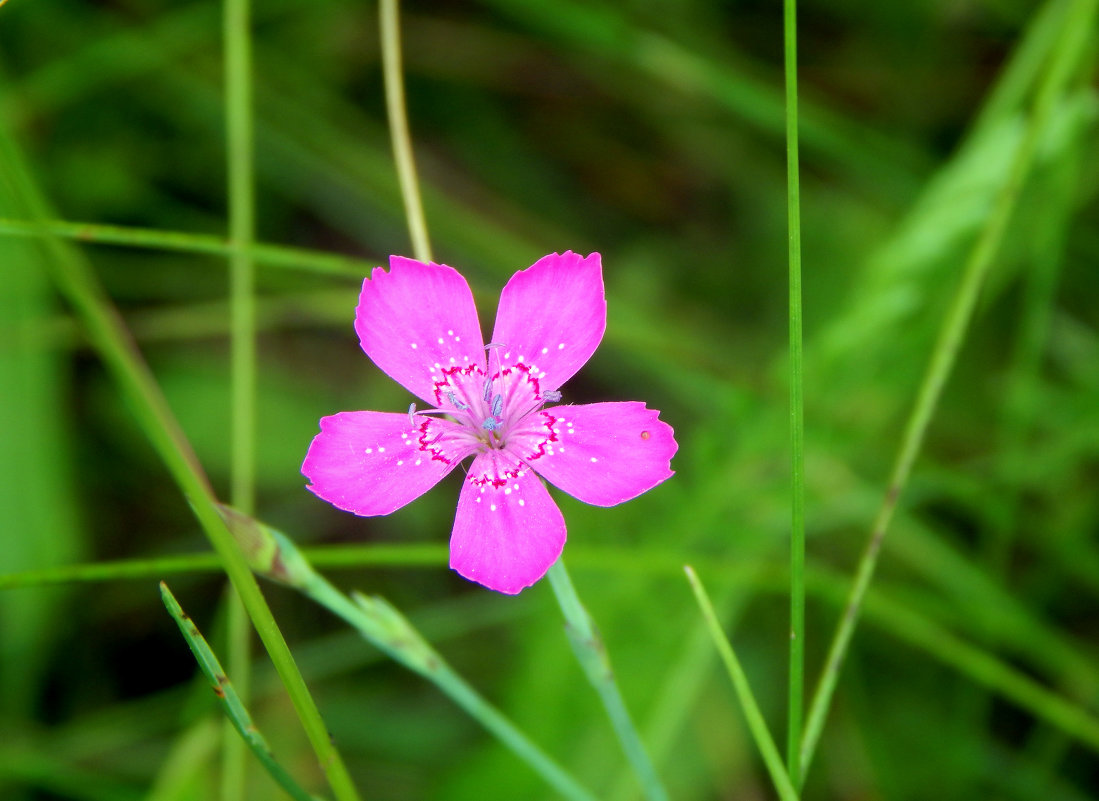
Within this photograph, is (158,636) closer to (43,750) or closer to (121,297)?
(43,750)

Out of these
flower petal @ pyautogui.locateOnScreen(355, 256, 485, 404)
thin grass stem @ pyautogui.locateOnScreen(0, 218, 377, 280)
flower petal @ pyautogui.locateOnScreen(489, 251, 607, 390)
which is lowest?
flower petal @ pyautogui.locateOnScreen(489, 251, 607, 390)

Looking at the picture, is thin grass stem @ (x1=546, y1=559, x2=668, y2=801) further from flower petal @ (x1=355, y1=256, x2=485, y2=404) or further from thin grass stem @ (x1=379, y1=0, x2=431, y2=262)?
thin grass stem @ (x1=379, y1=0, x2=431, y2=262)

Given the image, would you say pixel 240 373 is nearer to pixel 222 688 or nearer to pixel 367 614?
pixel 367 614

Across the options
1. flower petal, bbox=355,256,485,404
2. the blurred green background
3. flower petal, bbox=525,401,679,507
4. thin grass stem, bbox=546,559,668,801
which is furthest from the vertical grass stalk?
thin grass stem, bbox=546,559,668,801

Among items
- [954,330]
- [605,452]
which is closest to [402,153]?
[605,452]

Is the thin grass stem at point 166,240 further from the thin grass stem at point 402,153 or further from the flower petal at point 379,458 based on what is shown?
the flower petal at point 379,458

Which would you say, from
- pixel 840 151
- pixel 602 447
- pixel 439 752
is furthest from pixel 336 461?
pixel 840 151

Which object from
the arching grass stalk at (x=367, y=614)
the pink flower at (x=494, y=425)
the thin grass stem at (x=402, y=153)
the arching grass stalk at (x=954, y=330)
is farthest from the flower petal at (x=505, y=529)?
the arching grass stalk at (x=954, y=330)
